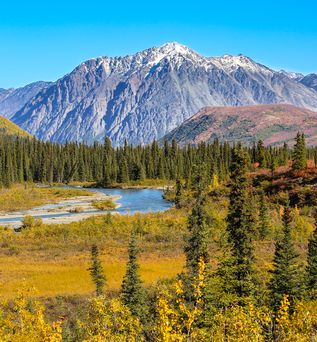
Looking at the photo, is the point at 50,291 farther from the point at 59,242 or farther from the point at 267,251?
the point at 267,251

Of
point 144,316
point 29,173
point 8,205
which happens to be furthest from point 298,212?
point 29,173

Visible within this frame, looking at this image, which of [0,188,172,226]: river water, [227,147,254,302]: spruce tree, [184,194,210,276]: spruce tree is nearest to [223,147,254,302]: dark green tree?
[227,147,254,302]: spruce tree

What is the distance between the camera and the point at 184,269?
4578 centimetres

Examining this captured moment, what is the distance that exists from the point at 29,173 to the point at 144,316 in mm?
149593

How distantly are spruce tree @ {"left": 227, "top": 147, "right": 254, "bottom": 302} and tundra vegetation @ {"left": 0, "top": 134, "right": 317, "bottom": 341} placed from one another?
69 millimetres

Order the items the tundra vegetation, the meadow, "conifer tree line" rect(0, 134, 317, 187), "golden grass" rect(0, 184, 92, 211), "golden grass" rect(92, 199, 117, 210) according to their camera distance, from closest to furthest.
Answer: the tundra vegetation → the meadow → "golden grass" rect(92, 199, 117, 210) → "golden grass" rect(0, 184, 92, 211) → "conifer tree line" rect(0, 134, 317, 187)

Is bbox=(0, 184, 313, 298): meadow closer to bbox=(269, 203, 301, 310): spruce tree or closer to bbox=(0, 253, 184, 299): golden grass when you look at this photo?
bbox=(0, 253, 184, 299): golden grass

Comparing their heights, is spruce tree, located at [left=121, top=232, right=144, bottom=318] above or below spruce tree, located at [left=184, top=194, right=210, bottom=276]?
below

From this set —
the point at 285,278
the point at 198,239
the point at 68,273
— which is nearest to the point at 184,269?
the point at 68,273

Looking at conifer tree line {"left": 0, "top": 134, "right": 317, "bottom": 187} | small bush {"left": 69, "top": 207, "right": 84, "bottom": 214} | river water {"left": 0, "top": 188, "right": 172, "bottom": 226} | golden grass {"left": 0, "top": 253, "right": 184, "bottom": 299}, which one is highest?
conifer tree line {"left": 0, "top": 134, "right": 317, "bottom": 187}

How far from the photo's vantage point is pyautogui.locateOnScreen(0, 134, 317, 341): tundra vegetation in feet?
46.7

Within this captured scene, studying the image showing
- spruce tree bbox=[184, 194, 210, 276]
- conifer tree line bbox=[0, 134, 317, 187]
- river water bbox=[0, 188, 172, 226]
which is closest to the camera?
spruce tree bbox=[184, 194, 210, 276]

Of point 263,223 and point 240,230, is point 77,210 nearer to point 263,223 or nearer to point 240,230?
point 263,223

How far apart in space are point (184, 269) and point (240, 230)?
1818 centimetres
